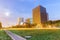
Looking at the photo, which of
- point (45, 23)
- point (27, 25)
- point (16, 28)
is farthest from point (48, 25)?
point (16, 28)

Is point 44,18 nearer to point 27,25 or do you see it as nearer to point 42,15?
point 42,15

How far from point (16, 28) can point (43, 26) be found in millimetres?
3090

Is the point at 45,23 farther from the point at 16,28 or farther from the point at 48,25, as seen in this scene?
the point at 16,28

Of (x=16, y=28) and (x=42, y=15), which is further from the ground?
(x=42, y=15)

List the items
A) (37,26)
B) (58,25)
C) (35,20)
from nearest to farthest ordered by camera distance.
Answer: (58,25) → (37,26) → (35,20)

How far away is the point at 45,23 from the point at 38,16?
1246 mm

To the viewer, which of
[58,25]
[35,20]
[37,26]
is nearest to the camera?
[58,25]

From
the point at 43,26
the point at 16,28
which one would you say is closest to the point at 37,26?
the point at 43,26

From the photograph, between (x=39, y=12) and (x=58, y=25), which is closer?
(x=58, y=25)

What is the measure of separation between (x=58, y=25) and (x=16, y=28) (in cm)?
503

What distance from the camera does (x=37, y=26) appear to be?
63.6 feet

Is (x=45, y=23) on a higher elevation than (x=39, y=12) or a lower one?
lower

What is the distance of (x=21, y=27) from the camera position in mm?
19984

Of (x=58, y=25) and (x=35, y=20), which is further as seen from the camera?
(x=35, y=20)
